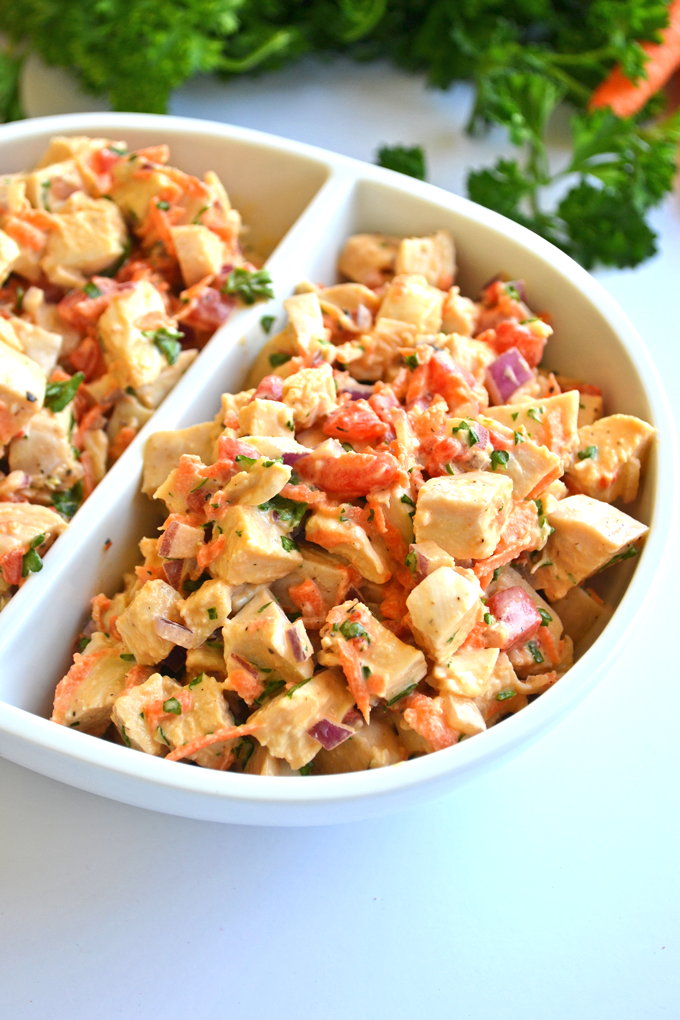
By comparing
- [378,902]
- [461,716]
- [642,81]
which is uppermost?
[642,81]

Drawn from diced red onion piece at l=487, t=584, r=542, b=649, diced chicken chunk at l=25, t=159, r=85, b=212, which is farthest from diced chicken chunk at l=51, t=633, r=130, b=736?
diced chicken chunk at l=25, t=159, r=85, b=212

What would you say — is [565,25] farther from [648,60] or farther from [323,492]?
[323,492]

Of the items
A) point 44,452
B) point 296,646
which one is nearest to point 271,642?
point 296,646

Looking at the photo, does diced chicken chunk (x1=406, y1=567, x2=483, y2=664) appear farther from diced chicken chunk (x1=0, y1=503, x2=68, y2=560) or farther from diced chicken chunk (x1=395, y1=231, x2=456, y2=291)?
diced chicken chunk (x1=395, y1=231, x2=456, y2=291)

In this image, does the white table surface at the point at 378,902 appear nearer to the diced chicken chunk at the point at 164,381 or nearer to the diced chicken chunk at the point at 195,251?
the diced chicken chunk at the point at 164,381

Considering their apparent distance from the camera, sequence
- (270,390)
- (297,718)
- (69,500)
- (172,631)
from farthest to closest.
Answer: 1. (69,500)
2. (270,390)
3. (172,631)
4. (297,718)

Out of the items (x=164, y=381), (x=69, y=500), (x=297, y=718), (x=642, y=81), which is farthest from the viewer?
(x=642, y=81)

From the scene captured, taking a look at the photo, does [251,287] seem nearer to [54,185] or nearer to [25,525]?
[54,185]
